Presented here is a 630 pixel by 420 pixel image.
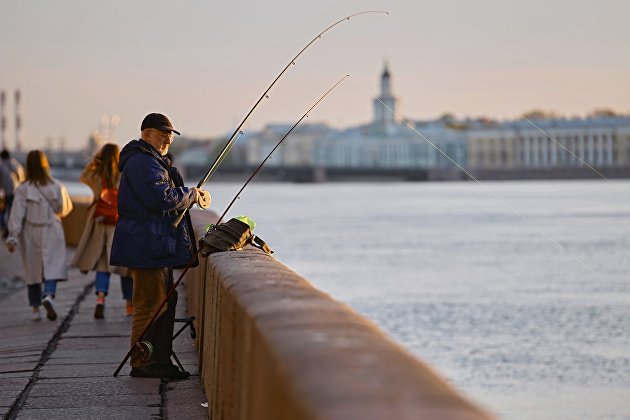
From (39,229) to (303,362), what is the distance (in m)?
7.02

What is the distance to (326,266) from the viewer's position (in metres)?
30.5

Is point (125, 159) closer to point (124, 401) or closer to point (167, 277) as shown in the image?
point (167, 277)

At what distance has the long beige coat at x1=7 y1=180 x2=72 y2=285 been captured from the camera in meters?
9.50

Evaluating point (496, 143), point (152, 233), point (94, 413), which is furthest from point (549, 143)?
point (94, 413)

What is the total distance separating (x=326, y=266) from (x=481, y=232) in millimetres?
20370

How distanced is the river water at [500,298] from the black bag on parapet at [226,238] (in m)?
3.70

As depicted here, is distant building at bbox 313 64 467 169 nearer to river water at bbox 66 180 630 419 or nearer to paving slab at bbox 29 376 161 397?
river water at bbox 66 180 630 419

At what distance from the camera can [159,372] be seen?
6.59 metres

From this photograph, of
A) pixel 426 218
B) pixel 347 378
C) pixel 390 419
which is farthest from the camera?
pixel 426 218

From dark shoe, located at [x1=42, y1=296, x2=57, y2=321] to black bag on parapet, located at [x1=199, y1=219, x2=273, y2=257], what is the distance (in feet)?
11.3

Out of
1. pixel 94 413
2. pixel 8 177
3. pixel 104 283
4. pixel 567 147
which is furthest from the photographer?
pixel 567 147

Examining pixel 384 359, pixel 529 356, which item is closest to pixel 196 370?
pixel 384 359

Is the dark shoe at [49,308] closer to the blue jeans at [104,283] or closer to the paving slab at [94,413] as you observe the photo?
the blue jeans at [104,283]

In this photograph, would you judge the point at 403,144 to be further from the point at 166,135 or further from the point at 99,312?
the point at 166,135
